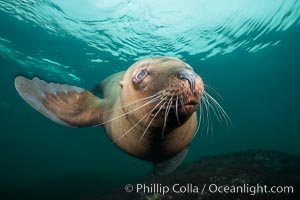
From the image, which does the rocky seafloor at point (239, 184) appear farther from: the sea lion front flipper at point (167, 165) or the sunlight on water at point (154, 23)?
the sunlight on water at point (154, 23)

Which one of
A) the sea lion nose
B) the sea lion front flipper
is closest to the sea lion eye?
the sea lion nose

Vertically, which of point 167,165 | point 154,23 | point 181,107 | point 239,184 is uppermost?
point 154,23

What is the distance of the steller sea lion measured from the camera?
258 cm

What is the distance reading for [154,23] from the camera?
1280 centimetres

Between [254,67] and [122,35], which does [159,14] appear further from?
[254,67]

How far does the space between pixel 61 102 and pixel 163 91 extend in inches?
108

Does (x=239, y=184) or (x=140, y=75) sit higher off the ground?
(x=140, y=75)

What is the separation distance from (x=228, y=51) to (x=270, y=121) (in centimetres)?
3703

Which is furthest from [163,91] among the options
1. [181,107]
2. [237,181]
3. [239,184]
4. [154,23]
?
[154,23]

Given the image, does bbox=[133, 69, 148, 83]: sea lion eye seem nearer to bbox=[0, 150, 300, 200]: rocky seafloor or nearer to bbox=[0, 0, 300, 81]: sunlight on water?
bbox=[0, 150, 300, 200]: rocky seafloor

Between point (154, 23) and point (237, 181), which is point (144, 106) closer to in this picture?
point (237, 181)

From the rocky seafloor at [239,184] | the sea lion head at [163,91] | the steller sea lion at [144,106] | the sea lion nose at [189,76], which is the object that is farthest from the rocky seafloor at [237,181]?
the sea lion nose at [189,76]

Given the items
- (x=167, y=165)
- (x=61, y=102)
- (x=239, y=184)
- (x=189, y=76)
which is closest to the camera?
(x=189, y=76)

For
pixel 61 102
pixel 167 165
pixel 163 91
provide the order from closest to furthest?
pixel 163 91 → pixel 61 102 → pixel 167 165
